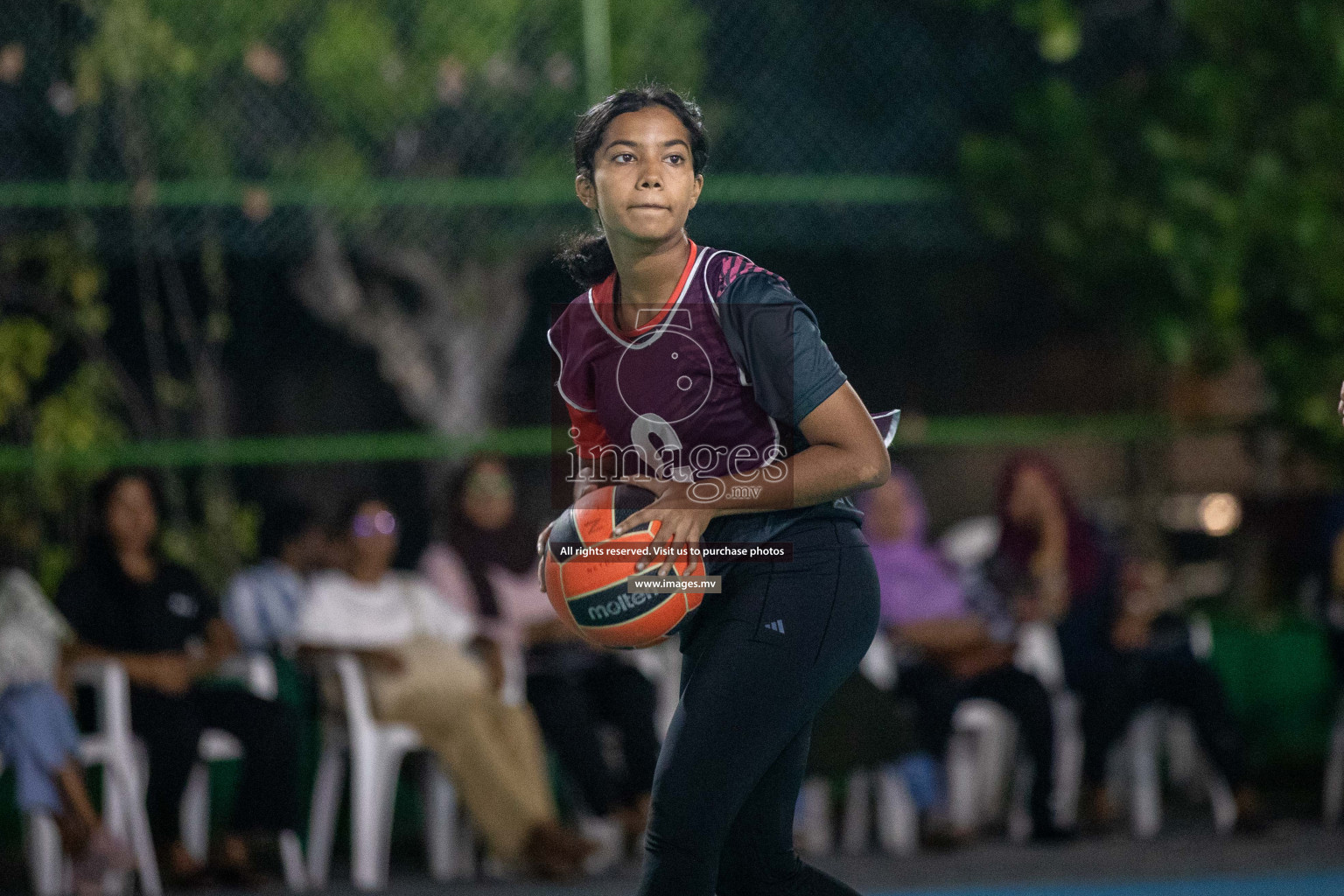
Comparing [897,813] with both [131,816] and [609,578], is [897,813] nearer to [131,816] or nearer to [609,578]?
[131,816]

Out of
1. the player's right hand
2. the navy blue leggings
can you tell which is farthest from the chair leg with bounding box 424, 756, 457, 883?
the navy blue leggings

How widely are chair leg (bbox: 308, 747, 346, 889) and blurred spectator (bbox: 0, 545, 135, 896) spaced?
2.25ft

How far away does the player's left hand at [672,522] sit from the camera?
271cm

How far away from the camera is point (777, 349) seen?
8.95ft

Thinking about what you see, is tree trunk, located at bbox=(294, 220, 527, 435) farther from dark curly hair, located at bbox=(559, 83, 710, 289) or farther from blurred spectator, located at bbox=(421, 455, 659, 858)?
dark curly hair, located at bbox=(559, 83, 710, 289)

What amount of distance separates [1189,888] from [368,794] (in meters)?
2.75

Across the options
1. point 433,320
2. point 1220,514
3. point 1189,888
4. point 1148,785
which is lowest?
point 1189,888

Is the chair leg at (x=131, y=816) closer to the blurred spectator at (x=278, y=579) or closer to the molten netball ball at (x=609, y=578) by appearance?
the blurred spectator at (x=278, y=579)

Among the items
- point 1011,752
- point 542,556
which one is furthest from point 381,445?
point 542,556

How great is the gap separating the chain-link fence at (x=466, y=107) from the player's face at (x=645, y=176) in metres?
4.52

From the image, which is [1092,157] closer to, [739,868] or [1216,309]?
[1216,309]

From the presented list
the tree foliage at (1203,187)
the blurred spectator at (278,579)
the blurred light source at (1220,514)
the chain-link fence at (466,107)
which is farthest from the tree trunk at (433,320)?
the blurred light source at (1220,514)

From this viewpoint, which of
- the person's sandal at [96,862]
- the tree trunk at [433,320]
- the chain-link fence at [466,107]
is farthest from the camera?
the tree trunk at [433,320]

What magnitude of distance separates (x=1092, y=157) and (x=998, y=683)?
266 centimetres
